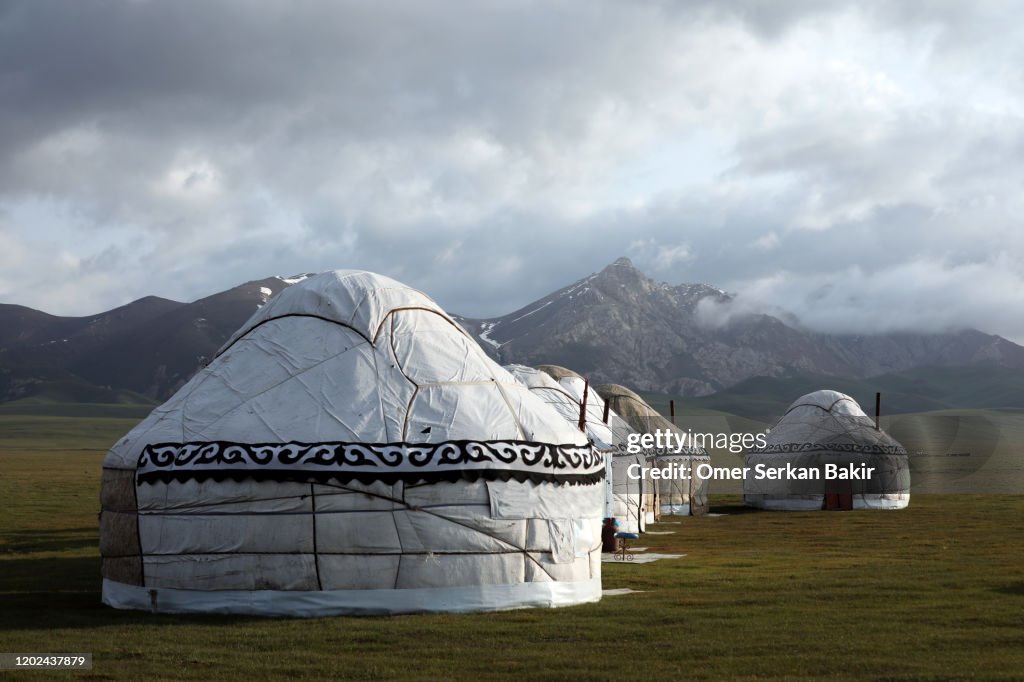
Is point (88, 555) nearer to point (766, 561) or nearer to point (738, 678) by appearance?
point (766, 561)

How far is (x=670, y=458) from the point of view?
90.3ft

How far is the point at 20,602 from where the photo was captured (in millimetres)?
10992

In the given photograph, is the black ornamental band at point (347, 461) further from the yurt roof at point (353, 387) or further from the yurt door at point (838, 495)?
the yurt door at point (838, 495)

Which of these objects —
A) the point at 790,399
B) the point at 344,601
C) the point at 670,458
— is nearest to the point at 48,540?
the point at 344,601

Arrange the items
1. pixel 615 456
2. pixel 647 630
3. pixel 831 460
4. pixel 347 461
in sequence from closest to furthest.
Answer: pixel 647 630 → pixel 347 461 → pixel 615 456 → pixel 831 460

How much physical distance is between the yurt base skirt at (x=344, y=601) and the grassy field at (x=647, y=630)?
0.18 metres

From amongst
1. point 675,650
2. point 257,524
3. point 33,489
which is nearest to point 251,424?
point 257,524

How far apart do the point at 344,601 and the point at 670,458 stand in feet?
61.2

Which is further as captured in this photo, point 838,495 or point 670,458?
point 838,495

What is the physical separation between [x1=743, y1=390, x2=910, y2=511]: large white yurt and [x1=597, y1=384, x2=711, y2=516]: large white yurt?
2922 millimetres

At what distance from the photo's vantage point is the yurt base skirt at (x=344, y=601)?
31.7 feet

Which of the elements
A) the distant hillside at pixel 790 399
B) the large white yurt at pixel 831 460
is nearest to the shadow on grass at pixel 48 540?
the large white yurt at pixel 831 460

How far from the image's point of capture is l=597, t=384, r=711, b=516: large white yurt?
2722cm

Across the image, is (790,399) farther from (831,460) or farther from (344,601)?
(344,601)
